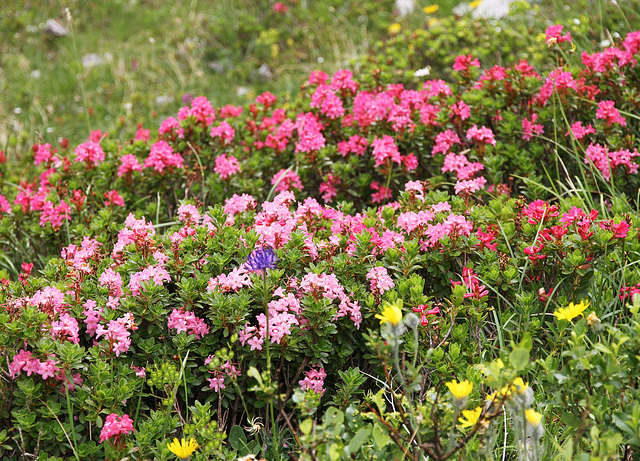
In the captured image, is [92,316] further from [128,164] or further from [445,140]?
[445,140]

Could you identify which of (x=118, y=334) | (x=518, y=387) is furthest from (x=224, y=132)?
(x=518, y=387)

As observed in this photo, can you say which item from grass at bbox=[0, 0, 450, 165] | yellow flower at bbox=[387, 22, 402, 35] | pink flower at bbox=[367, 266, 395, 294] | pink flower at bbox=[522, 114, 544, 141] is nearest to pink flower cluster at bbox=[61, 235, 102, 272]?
pink flower at bbox=[367, 266, 395, 294]

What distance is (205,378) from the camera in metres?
2.29

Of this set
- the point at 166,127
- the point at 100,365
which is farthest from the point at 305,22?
the point at 100,365

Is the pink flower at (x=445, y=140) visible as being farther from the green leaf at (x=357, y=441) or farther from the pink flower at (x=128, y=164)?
the green leaf at (x=357, y=441)

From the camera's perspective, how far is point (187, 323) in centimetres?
228

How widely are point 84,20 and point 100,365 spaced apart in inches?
311

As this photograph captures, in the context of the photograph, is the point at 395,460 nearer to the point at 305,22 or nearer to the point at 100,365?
the point at 100,365

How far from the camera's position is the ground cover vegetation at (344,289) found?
1.76 m

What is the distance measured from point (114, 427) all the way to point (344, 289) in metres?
0.99

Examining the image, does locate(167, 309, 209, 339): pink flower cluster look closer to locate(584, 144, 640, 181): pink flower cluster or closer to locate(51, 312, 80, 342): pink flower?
locate(51, 312, 80, 342): pink flower

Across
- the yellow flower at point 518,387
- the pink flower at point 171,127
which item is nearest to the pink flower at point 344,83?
the pink flower at point 171,127

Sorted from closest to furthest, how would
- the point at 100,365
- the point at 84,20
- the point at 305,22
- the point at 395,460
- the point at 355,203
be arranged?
the point at 395,460
the point at 100,365
the point at 355,203
the point at 305,22
the point at 84,20

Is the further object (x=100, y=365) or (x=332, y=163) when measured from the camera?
(x=332, y=163)
